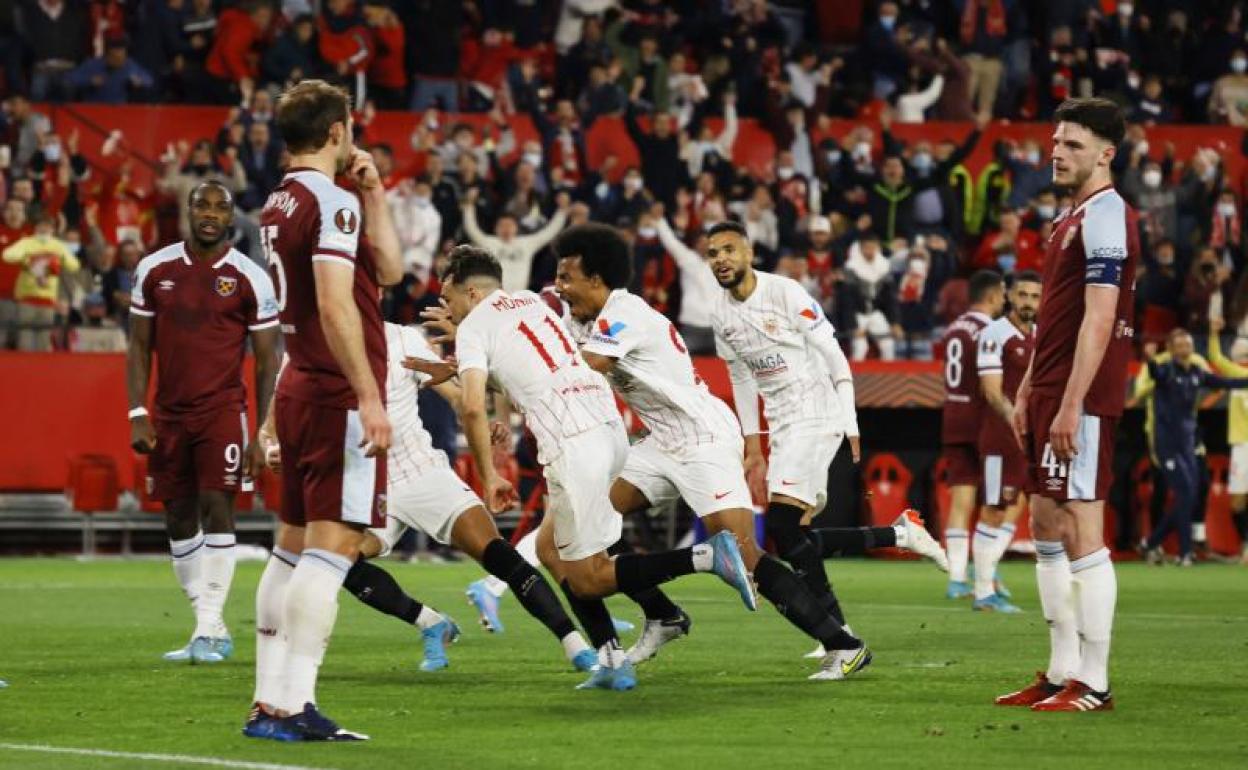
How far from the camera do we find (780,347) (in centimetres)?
1266

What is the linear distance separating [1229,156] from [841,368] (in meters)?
18.8

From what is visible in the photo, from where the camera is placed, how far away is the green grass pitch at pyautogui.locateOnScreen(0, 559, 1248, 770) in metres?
8.02

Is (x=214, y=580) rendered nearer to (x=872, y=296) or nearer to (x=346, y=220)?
(x=346, y=220)

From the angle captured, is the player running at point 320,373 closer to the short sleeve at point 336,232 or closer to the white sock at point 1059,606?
the short sleeve at point 336,232

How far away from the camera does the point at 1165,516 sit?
23828mm

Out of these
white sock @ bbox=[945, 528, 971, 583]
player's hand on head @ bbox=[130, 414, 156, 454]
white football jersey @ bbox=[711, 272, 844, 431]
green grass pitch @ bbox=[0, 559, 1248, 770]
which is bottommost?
white sock @ bbox=[945, 528, 971, 583]

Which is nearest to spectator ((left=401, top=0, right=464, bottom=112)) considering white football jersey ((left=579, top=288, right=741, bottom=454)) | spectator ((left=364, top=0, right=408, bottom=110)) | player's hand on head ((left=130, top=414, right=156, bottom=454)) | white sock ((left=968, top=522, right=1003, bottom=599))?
spectator ((left=364, top=0, right=408, bottom=110))

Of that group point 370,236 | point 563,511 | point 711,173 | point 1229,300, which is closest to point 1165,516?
point 1229,300

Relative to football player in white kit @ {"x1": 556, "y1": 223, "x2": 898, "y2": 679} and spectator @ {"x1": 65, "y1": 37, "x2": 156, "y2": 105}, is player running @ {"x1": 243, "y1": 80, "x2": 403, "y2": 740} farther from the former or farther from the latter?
spectator @ {"x1": 65, "y1": 37, "x2": 156, "y2": 105}

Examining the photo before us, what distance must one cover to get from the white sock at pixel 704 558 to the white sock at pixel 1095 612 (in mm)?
1631

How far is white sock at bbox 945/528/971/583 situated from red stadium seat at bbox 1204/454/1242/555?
791 centimetres

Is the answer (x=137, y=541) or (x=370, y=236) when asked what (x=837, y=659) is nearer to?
(x=370, y=236)

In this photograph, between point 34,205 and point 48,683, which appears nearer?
point 48,683

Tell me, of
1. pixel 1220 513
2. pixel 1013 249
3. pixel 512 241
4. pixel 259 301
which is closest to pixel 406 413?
pixel 259 301
